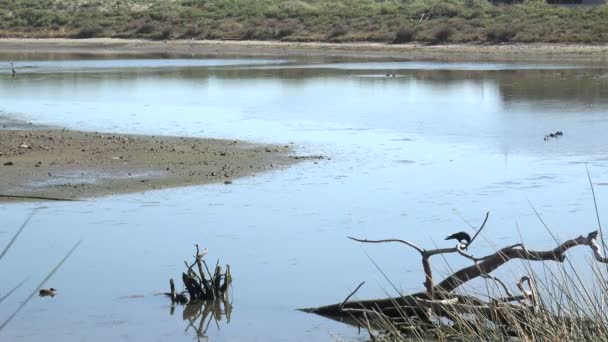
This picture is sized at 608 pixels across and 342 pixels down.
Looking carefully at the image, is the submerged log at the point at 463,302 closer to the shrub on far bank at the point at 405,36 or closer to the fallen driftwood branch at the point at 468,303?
the fallen driftwood branch at the point at 468,303

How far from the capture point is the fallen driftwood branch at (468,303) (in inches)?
195

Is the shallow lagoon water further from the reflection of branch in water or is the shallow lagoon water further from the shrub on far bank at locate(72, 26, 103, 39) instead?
the shrub on far bank at locate(72, 26, 103, 39)

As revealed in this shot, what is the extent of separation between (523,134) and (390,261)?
8451 millimetres

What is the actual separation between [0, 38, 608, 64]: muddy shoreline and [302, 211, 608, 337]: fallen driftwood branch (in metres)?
28.5

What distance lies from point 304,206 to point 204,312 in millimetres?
3552

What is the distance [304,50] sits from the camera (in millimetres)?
43031

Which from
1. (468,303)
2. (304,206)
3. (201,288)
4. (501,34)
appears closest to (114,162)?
(304,206)

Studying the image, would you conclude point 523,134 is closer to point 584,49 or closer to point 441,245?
point 441,245

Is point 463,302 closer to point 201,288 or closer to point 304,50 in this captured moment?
point 201,288

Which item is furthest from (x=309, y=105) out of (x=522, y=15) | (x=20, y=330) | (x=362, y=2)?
(x=362, y=2)

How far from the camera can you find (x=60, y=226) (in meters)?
10.1

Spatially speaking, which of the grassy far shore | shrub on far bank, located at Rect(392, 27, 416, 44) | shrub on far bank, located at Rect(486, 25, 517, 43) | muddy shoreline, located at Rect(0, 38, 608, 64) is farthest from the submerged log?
shrub on far bank, located at Rect(392, 27, 416, 44)

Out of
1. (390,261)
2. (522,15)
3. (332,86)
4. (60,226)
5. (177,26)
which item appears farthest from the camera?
(177,26)

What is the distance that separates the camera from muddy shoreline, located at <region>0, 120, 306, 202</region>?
12109 mm
